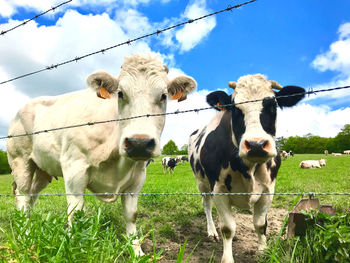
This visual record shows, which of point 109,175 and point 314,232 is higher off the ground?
point 109,175

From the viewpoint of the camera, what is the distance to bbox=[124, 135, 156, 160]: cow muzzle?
2.44m

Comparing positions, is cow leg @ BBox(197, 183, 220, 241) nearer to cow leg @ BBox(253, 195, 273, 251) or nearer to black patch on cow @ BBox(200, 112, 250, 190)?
cow leg @ BBox(253, 195, 273, 251)

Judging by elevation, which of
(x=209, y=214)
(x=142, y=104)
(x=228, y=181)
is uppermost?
(x=142, y=104)

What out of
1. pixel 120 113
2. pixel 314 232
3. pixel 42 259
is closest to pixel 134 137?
pixel 120 113

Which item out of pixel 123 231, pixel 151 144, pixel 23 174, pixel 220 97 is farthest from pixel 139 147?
pixel 23 174

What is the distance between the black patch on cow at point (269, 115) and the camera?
285 cm

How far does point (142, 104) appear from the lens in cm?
267

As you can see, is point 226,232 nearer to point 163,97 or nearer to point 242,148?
point 242,148

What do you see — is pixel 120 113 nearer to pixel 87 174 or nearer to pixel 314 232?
pixel 87 174

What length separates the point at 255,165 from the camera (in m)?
3.24

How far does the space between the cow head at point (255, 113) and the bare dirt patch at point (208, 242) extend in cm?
123

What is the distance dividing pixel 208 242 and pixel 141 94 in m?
2.59

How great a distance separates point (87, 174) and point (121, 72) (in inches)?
49.0

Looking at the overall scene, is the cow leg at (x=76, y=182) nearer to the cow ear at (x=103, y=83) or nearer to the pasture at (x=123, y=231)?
the pasture at (x=123, y=231)
